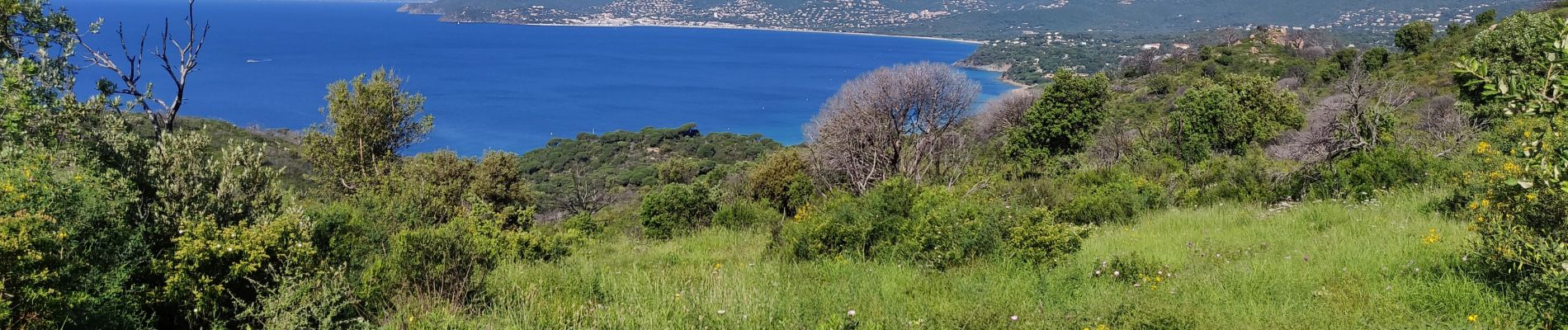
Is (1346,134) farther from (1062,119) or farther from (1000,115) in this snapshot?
(1000,115)

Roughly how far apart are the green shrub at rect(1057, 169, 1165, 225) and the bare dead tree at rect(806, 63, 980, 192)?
372 centimetres

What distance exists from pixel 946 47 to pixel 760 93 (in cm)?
8083

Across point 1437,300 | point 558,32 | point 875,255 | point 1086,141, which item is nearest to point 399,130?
point 875,255

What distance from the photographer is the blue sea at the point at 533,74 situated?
6880 centimetres

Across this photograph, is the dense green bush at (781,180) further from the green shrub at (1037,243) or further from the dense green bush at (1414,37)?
the dense green bush at (1414,37)

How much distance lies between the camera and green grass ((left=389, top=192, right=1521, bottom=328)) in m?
3.81

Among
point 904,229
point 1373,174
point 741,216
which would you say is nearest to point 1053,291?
point 904,229

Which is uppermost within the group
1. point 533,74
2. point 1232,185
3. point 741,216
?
point 1232,185

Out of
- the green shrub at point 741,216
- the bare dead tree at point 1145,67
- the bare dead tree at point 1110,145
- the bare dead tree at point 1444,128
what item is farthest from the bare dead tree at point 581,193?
the bare dead tree at point 1145,67

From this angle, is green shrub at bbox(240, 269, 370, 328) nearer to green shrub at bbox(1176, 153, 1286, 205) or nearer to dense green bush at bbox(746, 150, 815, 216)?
green shrub at bbox(1176, 153, 1286, 205)

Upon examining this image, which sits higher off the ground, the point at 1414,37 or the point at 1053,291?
the point at 1053,291

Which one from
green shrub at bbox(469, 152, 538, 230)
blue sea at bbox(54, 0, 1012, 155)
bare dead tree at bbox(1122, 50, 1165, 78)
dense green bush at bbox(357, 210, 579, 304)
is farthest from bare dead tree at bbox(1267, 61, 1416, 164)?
bare dead tree at bbox(1122, 50, 1165, 78)

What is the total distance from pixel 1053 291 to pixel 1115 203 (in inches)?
250

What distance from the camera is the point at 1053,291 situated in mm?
4500
